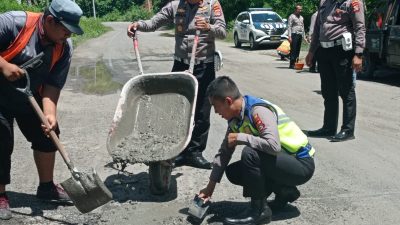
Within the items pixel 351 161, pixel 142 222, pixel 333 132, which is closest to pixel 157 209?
pixel 142 222

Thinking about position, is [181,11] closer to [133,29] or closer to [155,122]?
[133,29]

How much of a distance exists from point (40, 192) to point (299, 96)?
21.5 ft

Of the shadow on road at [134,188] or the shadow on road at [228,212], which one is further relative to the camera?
the shadow on road at [134,188]

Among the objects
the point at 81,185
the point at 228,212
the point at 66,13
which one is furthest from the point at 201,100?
the point at 66,13

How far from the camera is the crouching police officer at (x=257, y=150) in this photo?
386cm

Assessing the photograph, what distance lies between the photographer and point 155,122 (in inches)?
201

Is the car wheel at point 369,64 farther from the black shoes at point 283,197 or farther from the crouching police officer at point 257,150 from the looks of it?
the crouching police officer at point 257,150

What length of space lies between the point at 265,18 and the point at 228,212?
2017cm

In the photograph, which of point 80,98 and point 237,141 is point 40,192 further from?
point 80,98

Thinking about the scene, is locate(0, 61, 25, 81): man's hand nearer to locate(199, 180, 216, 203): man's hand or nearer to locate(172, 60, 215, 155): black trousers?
locate(199, 180, 216, 203): man's hand

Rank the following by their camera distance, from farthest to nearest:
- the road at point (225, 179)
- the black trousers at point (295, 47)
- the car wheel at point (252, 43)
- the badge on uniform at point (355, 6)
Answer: the car wheel at point (252, 43), the black trousers at point (295, 47), the badge on uniform at point (355, 6), the road at point (225, 179)

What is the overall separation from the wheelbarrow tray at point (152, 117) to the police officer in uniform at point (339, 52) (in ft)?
7.64

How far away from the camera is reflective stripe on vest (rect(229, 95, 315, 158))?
13.0 feet

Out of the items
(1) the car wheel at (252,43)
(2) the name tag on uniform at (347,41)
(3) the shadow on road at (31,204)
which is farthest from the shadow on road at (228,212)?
(1) the car wheel at (252,43)
